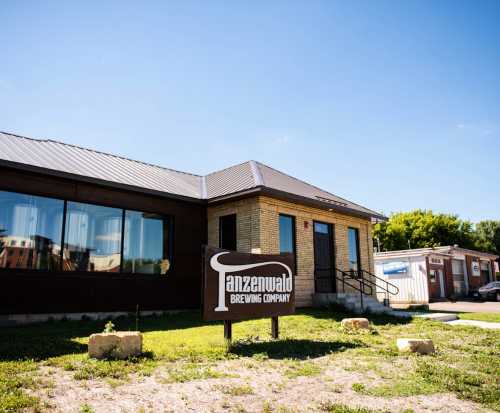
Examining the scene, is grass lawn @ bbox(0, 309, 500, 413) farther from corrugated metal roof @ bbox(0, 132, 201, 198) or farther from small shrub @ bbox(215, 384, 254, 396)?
corrugated metal roof @ bbox(0, 132, 201, 198)

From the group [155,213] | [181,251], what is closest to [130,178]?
[155,213]

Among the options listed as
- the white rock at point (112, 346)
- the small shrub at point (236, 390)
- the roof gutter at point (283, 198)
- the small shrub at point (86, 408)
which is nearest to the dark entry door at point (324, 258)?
the roof gutter at point (283, 198)

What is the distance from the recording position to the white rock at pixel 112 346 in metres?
5.92

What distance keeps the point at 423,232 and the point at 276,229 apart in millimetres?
38847

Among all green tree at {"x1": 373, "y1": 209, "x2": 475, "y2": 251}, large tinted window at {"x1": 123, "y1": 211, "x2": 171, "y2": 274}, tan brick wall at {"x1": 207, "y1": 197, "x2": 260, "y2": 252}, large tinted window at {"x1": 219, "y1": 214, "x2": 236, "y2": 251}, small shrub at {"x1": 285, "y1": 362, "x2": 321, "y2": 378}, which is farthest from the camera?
green tree at {"x1": 373, "y1": 209, "x2": 475, "y2": 251}

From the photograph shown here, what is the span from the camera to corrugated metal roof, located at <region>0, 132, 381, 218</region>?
11.3 meters

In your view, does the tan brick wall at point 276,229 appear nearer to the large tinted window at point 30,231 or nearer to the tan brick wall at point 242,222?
the tan brick wall at point 242,222

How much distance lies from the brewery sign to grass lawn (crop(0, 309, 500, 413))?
0.58 m

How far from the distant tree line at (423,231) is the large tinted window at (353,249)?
3074 centimetres

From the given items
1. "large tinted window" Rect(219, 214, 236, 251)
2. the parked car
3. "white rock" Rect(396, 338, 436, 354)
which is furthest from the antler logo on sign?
the parked car

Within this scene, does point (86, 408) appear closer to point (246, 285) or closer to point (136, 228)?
point (246, 285)

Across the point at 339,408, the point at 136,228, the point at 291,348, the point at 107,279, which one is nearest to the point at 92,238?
the point at 107,279

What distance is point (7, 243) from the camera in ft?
32.7

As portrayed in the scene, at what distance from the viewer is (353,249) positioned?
56.1 ft
